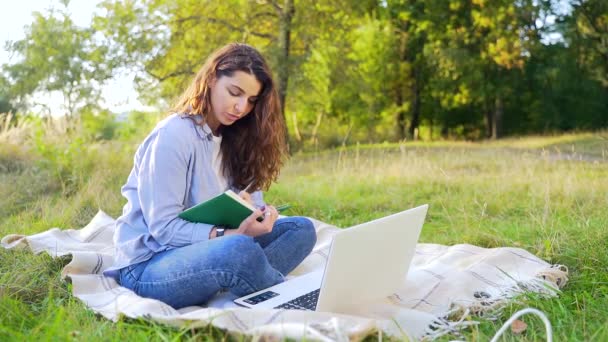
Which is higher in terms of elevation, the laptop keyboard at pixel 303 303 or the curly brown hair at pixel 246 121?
the curly brown hair at pixel 246 121

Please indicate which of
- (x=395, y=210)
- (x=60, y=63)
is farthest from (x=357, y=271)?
(x=60, y=63)

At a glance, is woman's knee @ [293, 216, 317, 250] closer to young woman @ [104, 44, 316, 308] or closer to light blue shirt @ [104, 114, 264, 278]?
young woman @ [104, 44, 316, 308]

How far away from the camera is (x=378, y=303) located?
2.31 m

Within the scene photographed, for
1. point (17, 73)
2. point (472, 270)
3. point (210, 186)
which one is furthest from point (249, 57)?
point (17, 73)

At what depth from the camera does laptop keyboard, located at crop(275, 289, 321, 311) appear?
218 cm

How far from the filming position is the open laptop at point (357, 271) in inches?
73.8

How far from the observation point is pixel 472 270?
277 cm

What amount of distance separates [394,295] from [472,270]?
1.56 ft

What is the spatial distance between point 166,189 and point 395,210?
2.71 m

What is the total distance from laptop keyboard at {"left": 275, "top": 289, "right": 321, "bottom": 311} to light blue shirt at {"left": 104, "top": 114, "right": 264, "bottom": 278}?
1.39 feet

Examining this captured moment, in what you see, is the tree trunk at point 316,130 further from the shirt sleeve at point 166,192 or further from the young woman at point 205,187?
the shirt sleeve at point 166,192

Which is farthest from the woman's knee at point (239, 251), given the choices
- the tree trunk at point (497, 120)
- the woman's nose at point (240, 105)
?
the tree trunk at point (497, 120)

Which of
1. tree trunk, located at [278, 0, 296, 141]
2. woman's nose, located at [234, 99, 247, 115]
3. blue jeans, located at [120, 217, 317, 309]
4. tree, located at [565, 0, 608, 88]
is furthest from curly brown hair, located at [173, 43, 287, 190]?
tree, located at [565, 0, 608, 88]

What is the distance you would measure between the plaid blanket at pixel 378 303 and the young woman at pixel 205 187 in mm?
115
